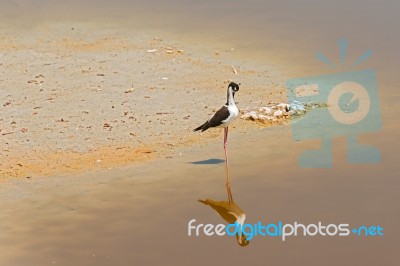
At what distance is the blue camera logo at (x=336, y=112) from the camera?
1228cm

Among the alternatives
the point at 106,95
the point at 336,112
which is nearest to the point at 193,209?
the point at 336,112

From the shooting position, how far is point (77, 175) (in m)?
12.1

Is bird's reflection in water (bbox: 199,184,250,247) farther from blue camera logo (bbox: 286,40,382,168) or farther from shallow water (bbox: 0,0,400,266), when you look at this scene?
blue camera logo (bbox: 286,40,382,168)

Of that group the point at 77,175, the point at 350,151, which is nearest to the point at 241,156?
the point at 350,151

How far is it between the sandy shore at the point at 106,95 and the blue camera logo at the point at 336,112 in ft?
1.86

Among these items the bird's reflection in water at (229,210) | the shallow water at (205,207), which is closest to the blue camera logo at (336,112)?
the shallow water at (205,207)

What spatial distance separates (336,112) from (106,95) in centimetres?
403

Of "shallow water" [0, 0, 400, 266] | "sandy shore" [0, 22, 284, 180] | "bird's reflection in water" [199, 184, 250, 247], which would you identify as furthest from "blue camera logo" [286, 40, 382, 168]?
"bird's reflection in water" [199, 184, 250, 247]

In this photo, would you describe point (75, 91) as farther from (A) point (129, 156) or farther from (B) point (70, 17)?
(B) point (70, 17)

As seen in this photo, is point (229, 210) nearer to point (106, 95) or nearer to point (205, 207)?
point (205, 207)

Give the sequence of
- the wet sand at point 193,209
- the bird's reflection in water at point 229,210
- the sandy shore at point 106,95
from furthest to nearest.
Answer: the sandy shore at point 106,95 < the bird's reflection in water at point 229,210 < the wet sand at point 193,209

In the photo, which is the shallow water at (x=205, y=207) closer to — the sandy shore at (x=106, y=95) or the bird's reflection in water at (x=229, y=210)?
the bird's reflection in water at (x=229, y=210)

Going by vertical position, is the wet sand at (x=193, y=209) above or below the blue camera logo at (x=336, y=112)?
below

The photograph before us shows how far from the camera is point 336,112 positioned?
14.0 meters
